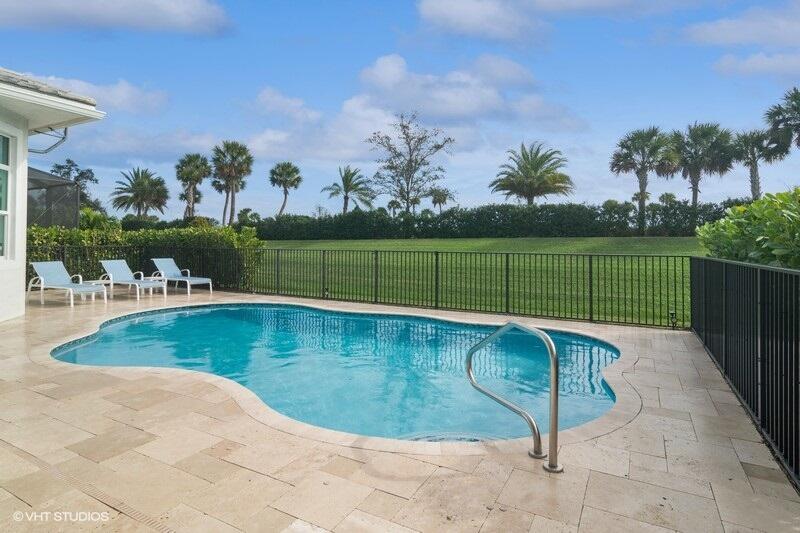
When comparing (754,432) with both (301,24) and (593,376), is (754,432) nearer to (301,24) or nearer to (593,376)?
(593,376)

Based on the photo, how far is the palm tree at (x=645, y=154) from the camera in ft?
85.8

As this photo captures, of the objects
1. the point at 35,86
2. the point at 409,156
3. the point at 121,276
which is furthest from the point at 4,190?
the point at 409,156

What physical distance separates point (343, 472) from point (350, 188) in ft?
119

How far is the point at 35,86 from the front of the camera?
6684 mm

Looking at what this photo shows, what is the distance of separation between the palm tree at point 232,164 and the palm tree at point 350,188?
6804mm

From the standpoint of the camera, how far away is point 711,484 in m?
2.57

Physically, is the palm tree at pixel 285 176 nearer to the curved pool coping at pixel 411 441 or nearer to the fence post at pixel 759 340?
the curved pool coping at pixel 411 441

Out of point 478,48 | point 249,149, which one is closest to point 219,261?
point 478,48

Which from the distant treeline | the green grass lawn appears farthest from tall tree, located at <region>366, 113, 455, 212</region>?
the green grass lawn

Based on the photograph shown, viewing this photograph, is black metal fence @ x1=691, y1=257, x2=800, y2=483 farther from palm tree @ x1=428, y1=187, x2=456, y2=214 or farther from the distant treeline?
palm tree @ x1=428, y1=187, x2=456, y2=214

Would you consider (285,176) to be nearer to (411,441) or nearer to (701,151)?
(701,151)

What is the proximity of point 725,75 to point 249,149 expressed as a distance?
31.1m

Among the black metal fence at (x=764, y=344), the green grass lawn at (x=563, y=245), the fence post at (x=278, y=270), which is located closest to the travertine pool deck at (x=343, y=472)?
the black metal fence at (x=764, y=344)

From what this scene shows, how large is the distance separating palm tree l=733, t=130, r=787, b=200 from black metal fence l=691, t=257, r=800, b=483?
25101mm
